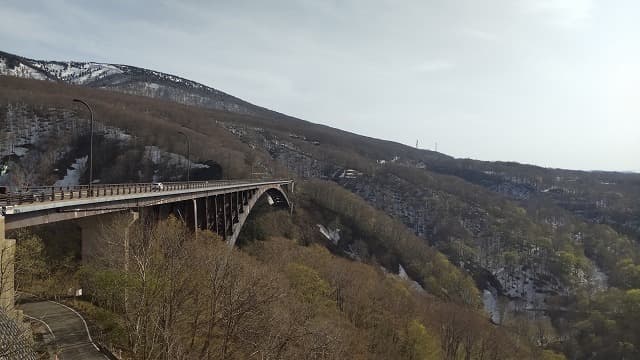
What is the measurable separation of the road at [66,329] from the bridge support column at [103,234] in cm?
327

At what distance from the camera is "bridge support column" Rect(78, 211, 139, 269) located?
2473 centimetres

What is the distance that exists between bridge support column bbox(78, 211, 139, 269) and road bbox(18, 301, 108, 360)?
10.7 feet

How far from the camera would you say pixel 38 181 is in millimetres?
101938

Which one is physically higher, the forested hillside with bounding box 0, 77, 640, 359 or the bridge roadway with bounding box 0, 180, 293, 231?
the bridge roadway with bounding box 0, 180, 293, 231

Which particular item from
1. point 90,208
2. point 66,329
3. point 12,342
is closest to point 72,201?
point 90,208

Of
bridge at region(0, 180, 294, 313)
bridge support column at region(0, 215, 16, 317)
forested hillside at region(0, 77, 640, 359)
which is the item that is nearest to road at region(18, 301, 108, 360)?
bridge support column at region(0, 215, 16, 317)

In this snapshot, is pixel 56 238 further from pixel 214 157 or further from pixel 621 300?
pixel 621 300

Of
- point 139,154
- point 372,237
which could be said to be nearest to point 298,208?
point 372,237

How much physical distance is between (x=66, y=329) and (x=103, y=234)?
19.5 ft

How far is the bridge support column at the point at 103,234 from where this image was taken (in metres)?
24.7

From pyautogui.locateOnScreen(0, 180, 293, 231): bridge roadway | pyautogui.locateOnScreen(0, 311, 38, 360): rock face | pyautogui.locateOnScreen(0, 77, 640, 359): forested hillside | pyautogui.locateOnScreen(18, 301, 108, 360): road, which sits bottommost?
pyautogui.locateOnScreen(0, 77, 640, 359): forested hillside

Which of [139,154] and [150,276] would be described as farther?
[139,154]

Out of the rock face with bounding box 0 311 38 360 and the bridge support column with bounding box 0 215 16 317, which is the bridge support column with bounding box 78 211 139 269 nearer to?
the bridge support column with bounding box 0 215 16 317

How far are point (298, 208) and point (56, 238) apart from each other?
81.6 m
